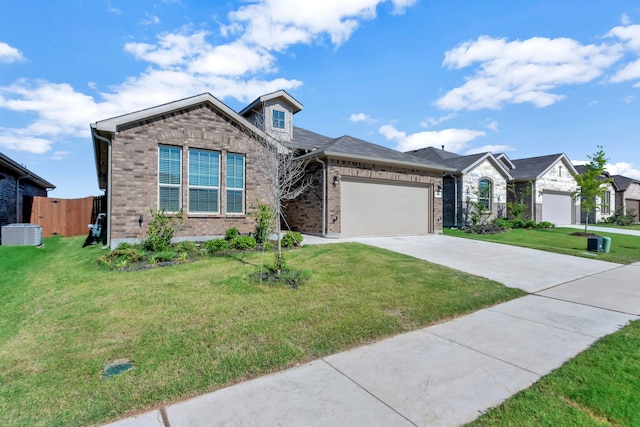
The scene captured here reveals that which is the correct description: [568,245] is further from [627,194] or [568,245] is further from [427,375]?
[627,194]

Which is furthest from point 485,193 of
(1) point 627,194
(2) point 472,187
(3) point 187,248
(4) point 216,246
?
(1) point 627,194

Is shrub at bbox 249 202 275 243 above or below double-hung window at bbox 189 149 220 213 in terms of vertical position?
below

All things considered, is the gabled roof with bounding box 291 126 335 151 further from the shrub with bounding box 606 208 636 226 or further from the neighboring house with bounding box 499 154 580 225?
the shrub with bounding box 606 208 636 226

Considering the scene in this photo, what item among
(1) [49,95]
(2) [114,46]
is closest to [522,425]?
(2) [114,46]

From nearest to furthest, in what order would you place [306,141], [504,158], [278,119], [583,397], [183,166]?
[583,397], [183,166], [278,119], [306,141], [504,158]

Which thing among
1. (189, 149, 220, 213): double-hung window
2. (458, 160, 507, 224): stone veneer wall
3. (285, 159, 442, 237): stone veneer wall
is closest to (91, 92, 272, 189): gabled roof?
(189, 149, 220, 213): double-hung window

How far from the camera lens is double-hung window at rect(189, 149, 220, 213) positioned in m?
10.1

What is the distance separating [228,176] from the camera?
10719 millimetres

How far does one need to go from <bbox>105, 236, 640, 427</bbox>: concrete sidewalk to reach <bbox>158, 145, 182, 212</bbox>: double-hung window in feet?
26.5

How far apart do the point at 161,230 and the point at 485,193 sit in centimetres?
1965

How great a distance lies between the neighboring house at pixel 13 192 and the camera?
13.1m

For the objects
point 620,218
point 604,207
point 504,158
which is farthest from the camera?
point 620,218

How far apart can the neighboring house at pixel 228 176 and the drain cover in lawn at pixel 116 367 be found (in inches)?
271

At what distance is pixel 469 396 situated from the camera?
2.74 m
